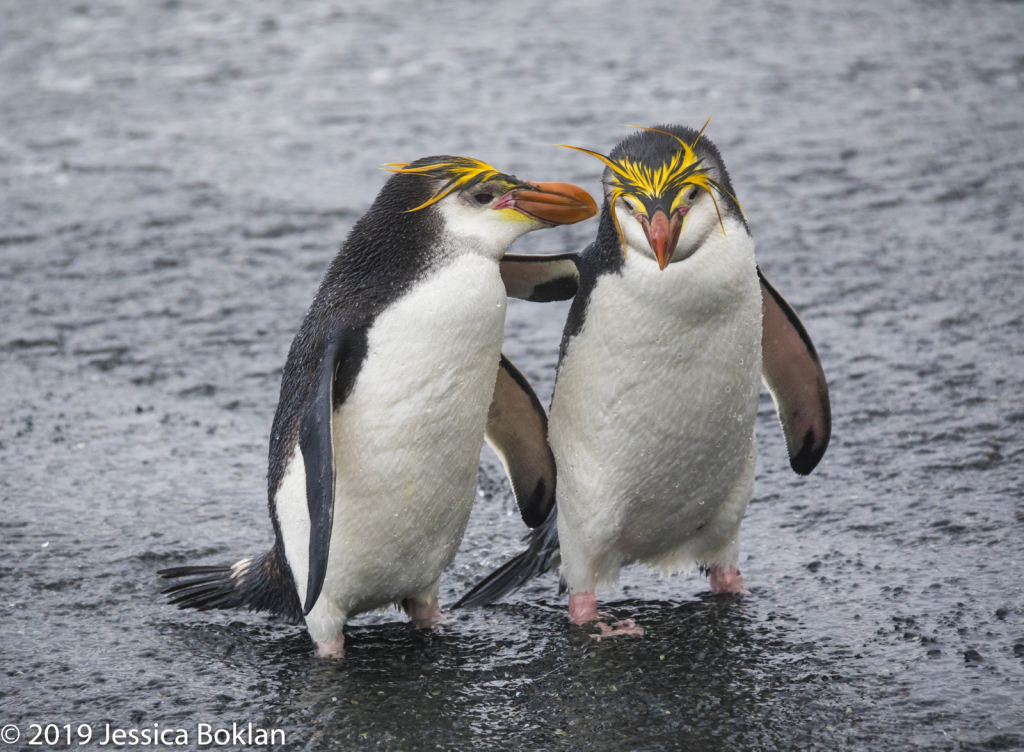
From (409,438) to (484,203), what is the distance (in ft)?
1.96

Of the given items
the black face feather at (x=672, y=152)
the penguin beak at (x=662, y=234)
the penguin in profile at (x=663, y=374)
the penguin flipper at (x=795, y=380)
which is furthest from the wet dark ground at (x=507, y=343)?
the black face feather at (x=672, y=152)

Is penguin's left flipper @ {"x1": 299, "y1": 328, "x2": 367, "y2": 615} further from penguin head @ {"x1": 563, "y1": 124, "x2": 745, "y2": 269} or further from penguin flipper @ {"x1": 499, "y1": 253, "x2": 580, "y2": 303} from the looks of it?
penguin head @ {"x1": 563, "y1": 124, "x2": 745, "y2": 269}

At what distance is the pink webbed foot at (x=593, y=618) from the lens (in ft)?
10.4

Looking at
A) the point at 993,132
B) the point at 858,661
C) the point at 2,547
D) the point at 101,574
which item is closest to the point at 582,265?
the point at 858,661

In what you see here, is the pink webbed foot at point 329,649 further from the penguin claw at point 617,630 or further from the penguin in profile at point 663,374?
the penguin claw at point 617,630

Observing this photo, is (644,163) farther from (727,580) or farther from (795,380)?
(727,580)

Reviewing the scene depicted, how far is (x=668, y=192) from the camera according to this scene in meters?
2.89

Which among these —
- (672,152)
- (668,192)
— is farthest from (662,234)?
(672,152)

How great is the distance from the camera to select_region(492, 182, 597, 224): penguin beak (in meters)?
3.00

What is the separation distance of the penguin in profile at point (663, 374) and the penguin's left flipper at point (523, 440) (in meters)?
0.07

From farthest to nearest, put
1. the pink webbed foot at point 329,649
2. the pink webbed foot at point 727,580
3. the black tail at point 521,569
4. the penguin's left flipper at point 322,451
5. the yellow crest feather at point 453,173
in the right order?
the black tail at point 521,569
the pink webbed foot at point 727,580
the pink webbed foot at point 329,649
the yellow crest feather at point 453,173
the penguin's left flipper at point 322,451

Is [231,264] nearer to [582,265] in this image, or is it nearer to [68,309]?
[68,309]

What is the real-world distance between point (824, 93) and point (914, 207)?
1832 mm

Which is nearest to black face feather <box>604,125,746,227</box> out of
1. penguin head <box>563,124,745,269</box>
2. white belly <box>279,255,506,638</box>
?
penguin head <box>563,124,745,269</box>
